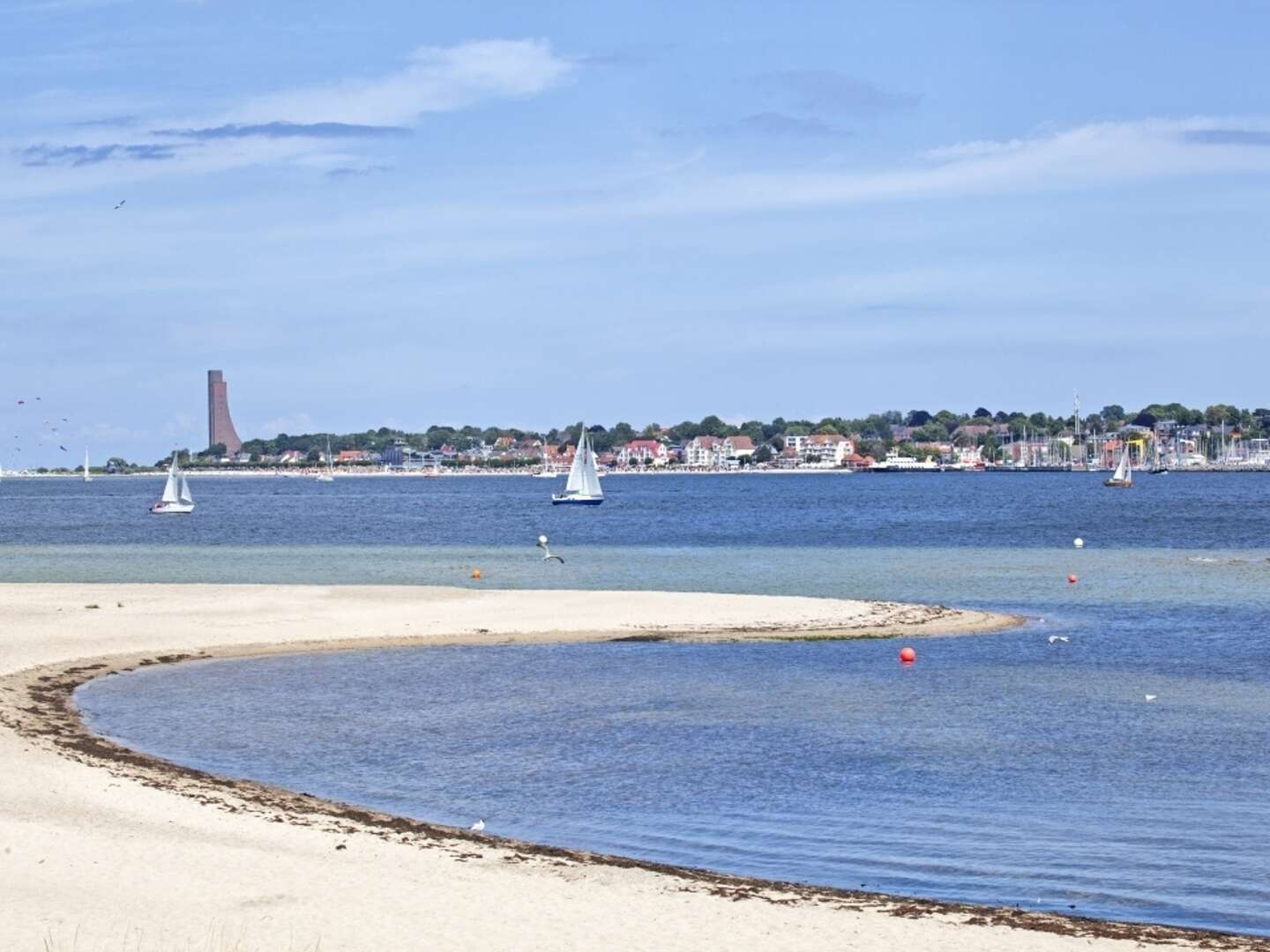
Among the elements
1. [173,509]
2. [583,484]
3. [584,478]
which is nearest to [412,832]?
[173,509]

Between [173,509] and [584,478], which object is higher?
[584,478]

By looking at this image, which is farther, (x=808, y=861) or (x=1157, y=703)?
(x=1157, y=703)

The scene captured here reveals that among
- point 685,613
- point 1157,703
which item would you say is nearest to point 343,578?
point 685,613

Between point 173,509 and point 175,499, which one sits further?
point 175,499

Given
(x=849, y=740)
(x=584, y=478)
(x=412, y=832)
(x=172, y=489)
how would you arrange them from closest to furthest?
(x=412, y=832) → (x=849, y=740) → (x=172, y=489) → (x=584, y=478)

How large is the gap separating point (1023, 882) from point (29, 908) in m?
11.0

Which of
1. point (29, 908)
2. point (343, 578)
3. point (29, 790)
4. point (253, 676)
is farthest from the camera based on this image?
point (343, 578)

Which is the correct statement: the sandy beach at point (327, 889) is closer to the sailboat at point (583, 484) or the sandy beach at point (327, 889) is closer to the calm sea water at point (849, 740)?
the calm sea water at point (849, 740)

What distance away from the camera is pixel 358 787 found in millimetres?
24531

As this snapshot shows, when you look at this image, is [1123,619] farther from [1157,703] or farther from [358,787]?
[358,787]

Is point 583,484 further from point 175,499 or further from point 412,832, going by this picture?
point 412,832

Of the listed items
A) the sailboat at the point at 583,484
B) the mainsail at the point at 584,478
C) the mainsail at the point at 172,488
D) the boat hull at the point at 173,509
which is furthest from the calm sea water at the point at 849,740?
the mainsail at the point at 584,478

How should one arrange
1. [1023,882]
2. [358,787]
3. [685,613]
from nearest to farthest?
1. [1023,882]
2. [358,787]
3. [685,613]

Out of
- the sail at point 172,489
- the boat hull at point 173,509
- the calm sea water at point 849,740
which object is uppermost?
the sail at point 172,489
